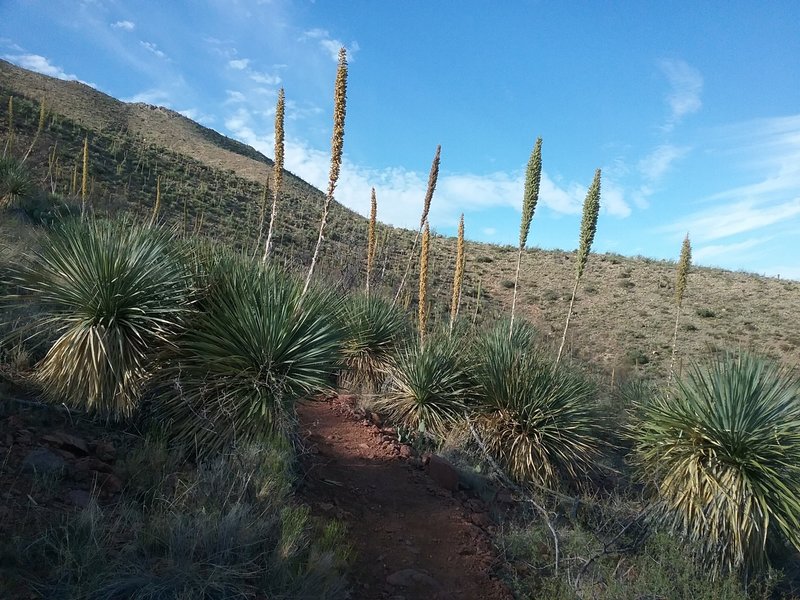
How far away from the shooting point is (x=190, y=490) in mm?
4480

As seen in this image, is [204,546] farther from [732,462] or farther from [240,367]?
[732,462]

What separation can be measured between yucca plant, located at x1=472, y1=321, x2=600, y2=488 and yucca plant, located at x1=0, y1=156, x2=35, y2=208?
11.1 metres

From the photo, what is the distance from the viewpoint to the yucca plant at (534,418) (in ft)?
27.1

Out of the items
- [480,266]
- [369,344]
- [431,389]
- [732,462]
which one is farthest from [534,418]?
[480,266]

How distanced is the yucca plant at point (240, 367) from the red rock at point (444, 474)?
2.35 meters

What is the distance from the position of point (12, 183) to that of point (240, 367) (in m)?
11.2

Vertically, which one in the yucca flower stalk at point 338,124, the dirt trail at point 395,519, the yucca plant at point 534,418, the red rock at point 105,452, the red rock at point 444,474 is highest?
the yucca flower stalk at point 338,124

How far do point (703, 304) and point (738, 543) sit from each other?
2712 cm

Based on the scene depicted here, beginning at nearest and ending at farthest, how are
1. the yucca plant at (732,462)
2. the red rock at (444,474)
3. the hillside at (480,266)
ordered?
the yucca plant at (732,462)
the red rock at (444,474)
the hillside at (480,266)

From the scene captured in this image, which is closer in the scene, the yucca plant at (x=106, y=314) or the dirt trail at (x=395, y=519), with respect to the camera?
the dirt trail at (x=395, y=519)

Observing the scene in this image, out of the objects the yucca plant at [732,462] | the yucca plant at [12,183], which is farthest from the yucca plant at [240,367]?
the yucca plant at [12,183]

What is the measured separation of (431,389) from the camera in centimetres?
900

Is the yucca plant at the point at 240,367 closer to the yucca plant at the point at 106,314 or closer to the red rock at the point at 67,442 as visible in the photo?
the yucca plant at the point at 106,314

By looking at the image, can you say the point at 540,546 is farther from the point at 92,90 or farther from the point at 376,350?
the point at 92,90
